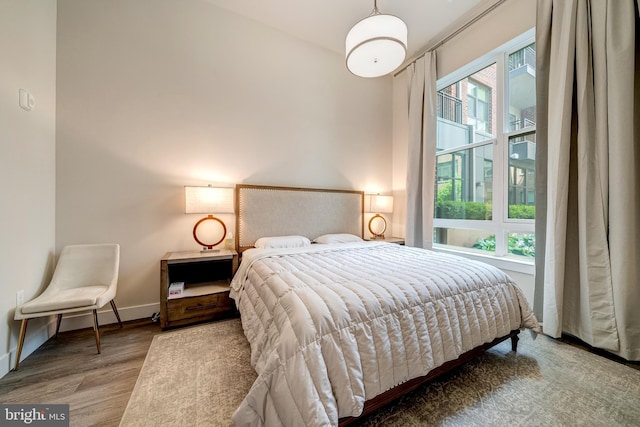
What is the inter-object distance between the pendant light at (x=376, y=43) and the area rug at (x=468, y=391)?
2374 mm

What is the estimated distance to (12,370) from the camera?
152 cm

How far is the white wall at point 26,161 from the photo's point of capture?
1511 mm

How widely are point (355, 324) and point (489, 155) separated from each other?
2766mm

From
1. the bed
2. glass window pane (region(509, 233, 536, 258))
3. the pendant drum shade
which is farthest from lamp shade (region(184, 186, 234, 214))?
glass window pane (region(509, 233, 536, 258))

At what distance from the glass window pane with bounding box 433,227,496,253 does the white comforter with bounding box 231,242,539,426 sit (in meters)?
1.25

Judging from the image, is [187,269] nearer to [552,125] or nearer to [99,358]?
[99,358]

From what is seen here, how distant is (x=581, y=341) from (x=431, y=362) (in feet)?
5.79

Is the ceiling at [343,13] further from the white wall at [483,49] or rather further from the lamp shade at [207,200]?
the lamp shade at [207,200]

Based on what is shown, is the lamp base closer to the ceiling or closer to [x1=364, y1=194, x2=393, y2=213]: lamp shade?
[x1=364, y1=194, x2=393, y2=213]: lamp shade

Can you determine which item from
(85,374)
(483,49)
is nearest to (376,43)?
(483,49)

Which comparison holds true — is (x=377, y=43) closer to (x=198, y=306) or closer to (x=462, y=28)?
(x=462, y=28)

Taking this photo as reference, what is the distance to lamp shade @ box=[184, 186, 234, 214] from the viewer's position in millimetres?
2303

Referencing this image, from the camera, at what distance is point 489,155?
2.75 m

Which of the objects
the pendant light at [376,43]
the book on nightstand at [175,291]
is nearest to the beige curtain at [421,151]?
the pendant light at [376,43]
